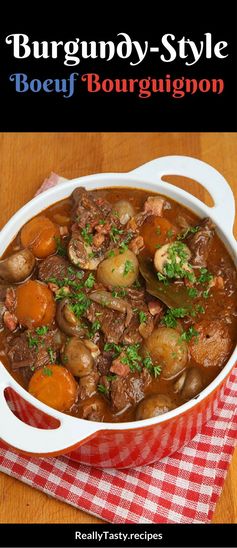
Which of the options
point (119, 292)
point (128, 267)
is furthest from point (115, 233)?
point (119, 292)

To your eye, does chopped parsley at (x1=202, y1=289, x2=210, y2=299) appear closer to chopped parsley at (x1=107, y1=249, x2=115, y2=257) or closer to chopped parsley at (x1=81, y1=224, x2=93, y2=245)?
chopped parsley at (x1=107, y1=249, x2=115, y2=257)

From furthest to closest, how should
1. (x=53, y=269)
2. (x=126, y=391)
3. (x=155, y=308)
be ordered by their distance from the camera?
(x=53, y=269)
(x=155, y=308)
(x=126, y=391)

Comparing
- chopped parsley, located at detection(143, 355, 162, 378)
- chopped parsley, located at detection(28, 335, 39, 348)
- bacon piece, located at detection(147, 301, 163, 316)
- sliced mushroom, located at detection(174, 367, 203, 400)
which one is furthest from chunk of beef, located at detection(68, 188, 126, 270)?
sliced mushroom, located at detection(174, 367, 203, 400)

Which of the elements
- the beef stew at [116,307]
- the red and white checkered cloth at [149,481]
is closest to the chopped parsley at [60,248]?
the beef stew at [116,307]

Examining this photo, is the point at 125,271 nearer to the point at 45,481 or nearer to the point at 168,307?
the point at 168,307

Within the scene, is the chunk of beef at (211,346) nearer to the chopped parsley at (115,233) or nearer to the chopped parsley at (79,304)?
the chopped parsley at (79,304)

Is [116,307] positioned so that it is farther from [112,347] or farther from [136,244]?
[136,244]
